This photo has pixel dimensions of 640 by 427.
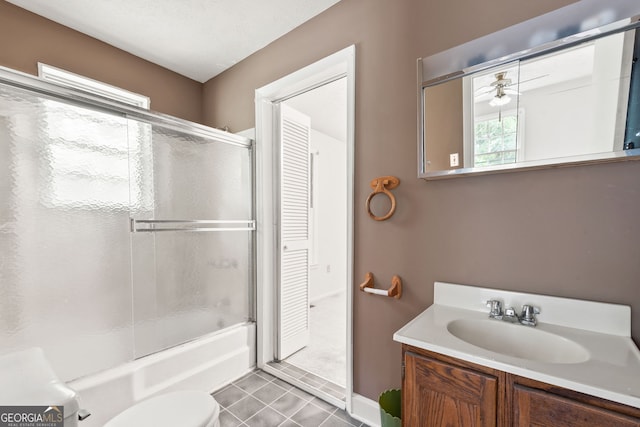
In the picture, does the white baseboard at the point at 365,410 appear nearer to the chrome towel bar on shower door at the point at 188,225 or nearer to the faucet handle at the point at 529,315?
the faucet handle at the point at 529,315

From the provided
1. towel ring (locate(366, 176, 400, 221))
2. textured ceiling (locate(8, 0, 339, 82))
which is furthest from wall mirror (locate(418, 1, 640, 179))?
textured ceiling (locate(8, 0, 339, 82))

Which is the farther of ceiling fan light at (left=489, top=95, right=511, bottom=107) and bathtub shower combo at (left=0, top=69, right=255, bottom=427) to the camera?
bathtub shower combo at (left=0, top=69, right=255, bottom=427)

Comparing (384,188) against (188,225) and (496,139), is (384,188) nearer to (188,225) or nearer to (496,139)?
(496,139)

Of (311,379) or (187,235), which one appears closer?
(187,235)

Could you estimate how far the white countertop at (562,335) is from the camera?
29.1 inches

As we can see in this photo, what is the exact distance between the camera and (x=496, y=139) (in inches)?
48.4

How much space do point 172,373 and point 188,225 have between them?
38.6 inches

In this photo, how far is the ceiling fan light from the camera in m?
1.21

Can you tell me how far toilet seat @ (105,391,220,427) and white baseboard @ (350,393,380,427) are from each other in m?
0.90

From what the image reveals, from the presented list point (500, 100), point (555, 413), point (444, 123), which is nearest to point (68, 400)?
point (555, 413)

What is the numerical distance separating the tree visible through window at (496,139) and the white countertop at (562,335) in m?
0.59

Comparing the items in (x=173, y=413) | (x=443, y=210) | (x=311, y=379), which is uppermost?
(x=443, y=210)

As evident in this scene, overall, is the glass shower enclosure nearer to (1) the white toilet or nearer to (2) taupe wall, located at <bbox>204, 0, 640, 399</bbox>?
(1) the white toilet

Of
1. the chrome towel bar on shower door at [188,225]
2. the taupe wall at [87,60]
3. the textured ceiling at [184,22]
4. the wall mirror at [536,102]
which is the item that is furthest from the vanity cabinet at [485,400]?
the taupe wall at [87,60]
